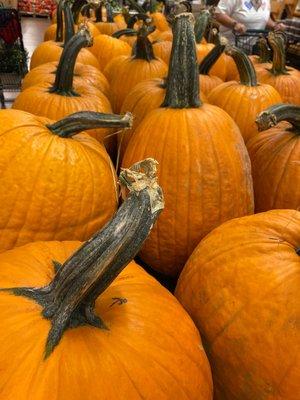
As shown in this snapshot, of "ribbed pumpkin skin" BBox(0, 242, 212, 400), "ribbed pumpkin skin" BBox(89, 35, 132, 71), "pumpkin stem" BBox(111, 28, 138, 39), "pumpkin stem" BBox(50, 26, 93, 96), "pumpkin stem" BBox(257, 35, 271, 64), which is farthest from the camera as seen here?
"pumpkin stem" BBox(111, 28, 138, 39)

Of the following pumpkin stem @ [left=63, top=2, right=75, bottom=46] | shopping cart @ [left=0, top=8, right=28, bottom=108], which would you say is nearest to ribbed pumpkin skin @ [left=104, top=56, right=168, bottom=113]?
pumpkin stem @ [left=63, top=2, right=75, bottom=46]

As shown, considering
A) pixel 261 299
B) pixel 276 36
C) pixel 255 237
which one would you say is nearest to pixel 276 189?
pixel 255 237

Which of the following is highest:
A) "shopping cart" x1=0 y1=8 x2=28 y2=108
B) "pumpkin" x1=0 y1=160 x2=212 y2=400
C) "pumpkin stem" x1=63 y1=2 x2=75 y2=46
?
"pumpkin stem" x1=63 y1=2 x2=75 y2=46

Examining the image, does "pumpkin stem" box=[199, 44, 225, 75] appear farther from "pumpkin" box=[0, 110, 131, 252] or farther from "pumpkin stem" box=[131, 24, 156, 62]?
"pumpkin" box=[0, 110, 131, 252]

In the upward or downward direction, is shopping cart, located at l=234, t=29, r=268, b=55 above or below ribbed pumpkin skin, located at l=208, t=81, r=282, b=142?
below

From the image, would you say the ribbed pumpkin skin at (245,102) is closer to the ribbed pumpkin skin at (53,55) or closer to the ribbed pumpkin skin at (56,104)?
the ribbed pumpkin skin at (56,104)

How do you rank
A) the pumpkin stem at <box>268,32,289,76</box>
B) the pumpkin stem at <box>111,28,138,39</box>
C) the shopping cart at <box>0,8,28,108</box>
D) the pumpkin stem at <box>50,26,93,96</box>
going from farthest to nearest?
the shopping cart at <box>0,8,28,108</box>
the pumpkin stem at <box>111,28,138,39</box>
the pumpkin stem at <box>268,32,289,76</box>
the pumpkin stem at <box>50,26,93,96</box>

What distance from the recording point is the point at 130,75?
1726mm

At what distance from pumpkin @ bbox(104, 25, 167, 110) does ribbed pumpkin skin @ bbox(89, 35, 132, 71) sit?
0.67 metres

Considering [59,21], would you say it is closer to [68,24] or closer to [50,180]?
Answer: [68,24]

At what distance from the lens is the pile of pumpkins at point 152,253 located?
1.76 ft

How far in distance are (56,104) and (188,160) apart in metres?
0.55

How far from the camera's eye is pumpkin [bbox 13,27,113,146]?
4.15ft

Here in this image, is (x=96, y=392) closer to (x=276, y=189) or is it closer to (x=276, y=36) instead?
(x=276, y=189)
